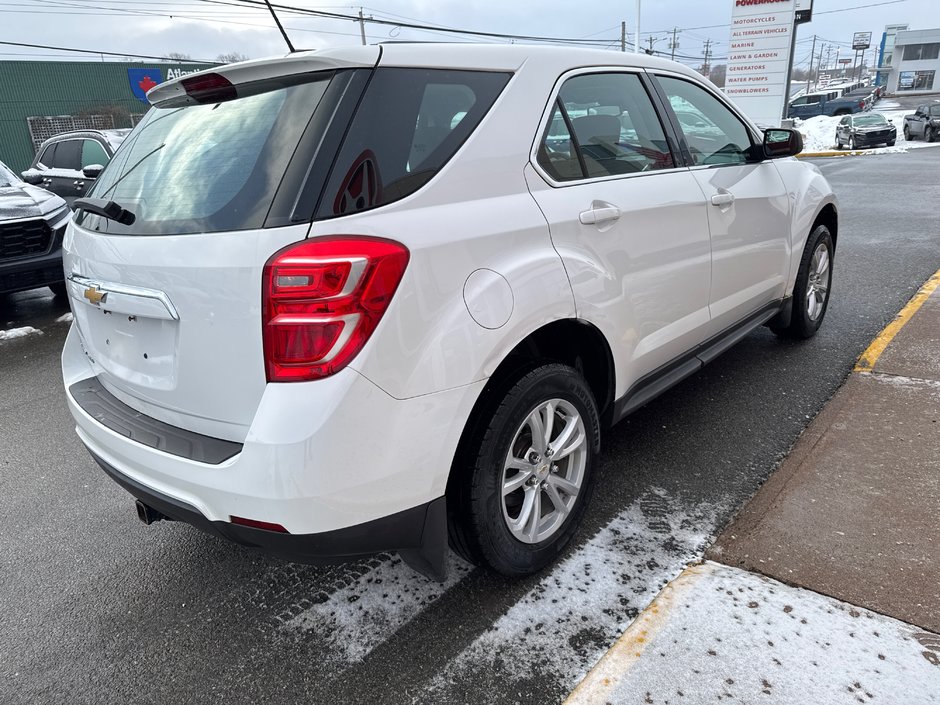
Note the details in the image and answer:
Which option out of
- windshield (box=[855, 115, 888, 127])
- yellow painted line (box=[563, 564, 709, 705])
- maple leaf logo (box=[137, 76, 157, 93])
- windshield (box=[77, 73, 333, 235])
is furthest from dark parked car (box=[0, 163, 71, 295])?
maple leaf logo (box=[137, 76, 157, 93])

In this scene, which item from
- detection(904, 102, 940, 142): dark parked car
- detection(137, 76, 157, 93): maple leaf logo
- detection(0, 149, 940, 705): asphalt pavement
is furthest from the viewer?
detection(137, 76, 157, 93): maple leaf logo

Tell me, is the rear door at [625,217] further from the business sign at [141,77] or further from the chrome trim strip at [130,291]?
the business sign at [141,77]

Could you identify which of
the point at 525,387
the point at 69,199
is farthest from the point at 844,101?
the point at 525,387

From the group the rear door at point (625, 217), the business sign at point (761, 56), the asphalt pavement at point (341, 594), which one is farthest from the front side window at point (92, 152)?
the business sign at point (761, 56)

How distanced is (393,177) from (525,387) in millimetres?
787

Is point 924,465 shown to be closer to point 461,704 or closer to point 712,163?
point 712,163

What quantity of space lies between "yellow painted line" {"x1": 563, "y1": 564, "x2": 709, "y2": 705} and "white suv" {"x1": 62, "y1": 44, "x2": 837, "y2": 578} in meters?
0.42

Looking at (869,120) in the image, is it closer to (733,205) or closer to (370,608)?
(733,205)

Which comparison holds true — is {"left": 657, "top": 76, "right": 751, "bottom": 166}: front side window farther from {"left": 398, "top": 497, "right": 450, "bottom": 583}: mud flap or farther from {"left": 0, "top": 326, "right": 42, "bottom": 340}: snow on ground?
{"left": 0, "top": 326, "right": 42, "bottom": 340}: snow on ground

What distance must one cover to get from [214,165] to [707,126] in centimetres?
253

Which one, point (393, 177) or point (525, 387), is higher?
point (393, 177)

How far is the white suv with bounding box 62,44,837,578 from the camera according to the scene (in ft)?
5.90

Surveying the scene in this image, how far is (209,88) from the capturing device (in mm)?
2205

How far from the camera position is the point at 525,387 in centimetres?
223
